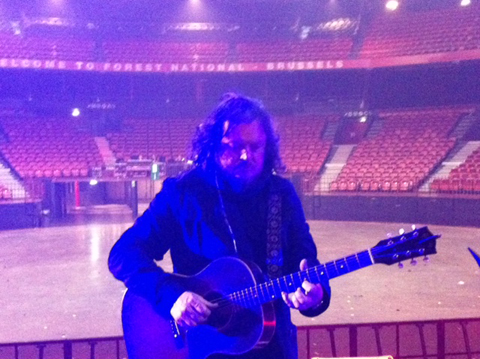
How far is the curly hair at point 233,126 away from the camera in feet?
6.24

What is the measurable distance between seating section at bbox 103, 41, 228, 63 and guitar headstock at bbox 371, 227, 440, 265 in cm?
1866

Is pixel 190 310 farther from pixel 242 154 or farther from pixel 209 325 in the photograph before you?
pixel 242 154

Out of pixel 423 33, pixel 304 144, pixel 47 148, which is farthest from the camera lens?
pixel 423 33

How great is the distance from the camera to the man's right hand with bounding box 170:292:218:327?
1.74 metres

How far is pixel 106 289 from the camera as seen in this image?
657 centimetres

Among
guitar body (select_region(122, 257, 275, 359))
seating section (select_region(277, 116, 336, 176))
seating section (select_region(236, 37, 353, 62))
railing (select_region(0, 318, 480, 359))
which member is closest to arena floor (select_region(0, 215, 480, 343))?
railing (select_region(0, 318, 480, 359))

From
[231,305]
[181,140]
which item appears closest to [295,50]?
[181,140]

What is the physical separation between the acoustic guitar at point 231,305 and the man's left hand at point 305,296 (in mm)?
26

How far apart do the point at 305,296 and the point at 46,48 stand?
20.6 metres

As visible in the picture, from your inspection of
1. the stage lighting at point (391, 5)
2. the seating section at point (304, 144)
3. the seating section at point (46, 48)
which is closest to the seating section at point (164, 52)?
the seating section at point (46, 48)

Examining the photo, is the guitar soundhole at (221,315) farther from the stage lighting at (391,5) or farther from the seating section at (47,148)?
the stage lighting at (391,5)

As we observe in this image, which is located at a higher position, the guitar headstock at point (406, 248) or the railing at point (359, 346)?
the guitar headstock at point (406, 248)

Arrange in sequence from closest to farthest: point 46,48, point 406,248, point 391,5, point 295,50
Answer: point 406,248, point 46,48, point 391,5, point 295,50

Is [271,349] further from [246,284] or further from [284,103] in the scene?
[284,103]
